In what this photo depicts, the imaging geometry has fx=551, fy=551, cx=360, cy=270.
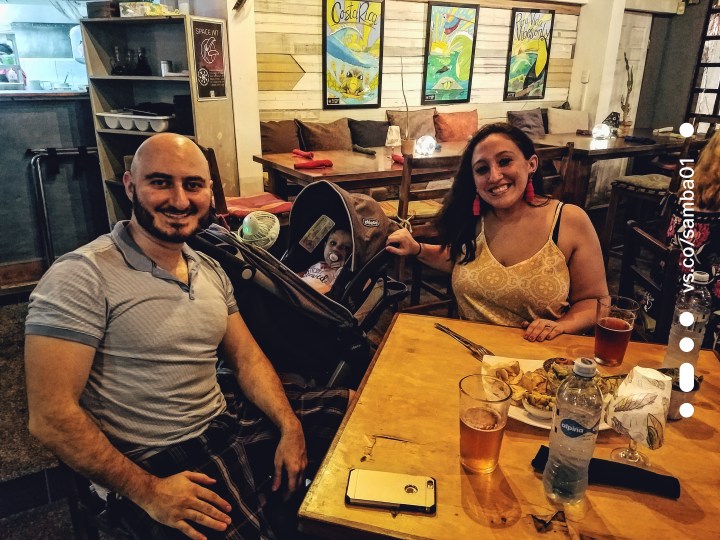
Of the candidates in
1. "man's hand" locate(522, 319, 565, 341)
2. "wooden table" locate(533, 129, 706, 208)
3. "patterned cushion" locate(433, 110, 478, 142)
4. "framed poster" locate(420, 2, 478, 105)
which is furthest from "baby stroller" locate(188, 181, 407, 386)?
"framed poster" locate(420, 2, 478, 105)

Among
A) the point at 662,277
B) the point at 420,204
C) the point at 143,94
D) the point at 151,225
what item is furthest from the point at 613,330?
the point at 143,94

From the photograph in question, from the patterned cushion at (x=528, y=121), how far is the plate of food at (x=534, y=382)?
5.47 meters

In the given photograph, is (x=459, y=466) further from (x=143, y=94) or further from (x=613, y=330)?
(x=143, y=94)

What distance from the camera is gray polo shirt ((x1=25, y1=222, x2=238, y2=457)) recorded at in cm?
129

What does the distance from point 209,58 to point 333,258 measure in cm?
242

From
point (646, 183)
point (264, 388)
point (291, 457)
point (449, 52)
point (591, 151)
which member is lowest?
point (291, 457)

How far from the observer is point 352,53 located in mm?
5367

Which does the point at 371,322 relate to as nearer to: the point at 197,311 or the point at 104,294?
the point at 197,311

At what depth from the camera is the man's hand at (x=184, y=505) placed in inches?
50.5

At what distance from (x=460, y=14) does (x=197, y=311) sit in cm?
547
